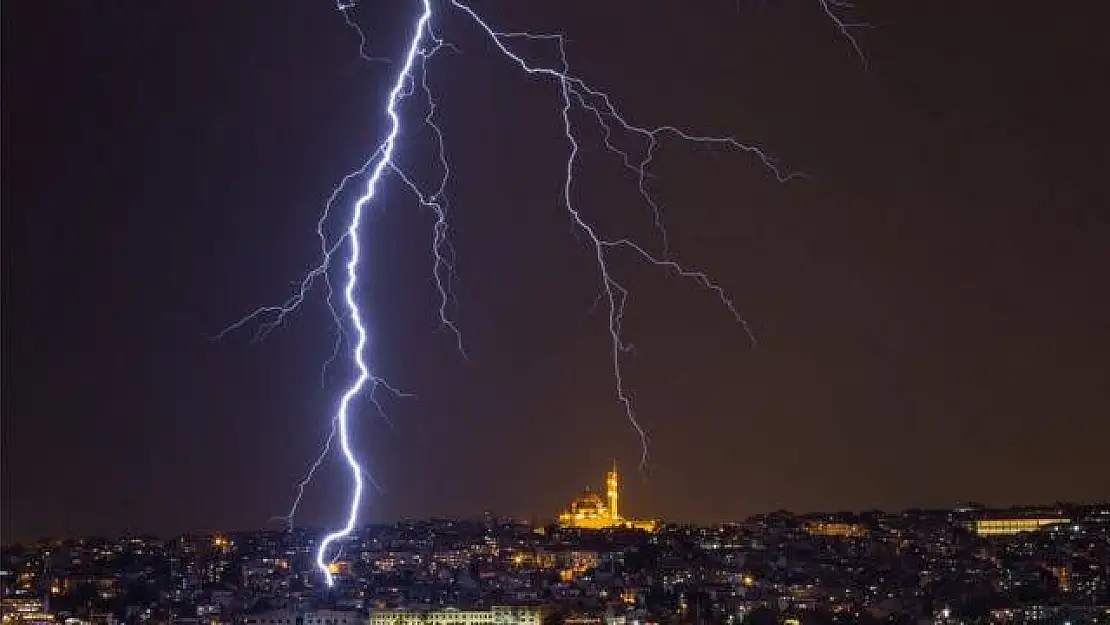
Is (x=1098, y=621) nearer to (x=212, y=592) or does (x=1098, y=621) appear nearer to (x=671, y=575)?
(x=671, y=575)

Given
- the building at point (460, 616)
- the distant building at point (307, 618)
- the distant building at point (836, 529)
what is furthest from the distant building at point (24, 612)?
the distant building at point (836, 529)

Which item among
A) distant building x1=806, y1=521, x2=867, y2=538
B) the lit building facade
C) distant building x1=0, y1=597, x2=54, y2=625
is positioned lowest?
distant building x1=0, y1=597, x2=54, y2=625

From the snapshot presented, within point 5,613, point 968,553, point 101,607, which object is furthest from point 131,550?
point 968,553

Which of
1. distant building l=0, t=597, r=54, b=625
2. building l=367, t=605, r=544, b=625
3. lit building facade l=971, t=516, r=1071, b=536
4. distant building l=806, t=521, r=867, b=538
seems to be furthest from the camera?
lit building facade l=971, t=516, r=1071, b=536

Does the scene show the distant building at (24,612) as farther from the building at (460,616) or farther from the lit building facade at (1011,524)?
the lit building facade at (1011,524)

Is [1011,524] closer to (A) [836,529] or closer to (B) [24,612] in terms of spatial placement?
(A) [836,529]

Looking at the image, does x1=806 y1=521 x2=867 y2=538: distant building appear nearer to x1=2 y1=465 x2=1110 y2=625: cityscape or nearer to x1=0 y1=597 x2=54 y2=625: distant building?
x1=2 y1=465 x2=1110 y2=625: cityscape

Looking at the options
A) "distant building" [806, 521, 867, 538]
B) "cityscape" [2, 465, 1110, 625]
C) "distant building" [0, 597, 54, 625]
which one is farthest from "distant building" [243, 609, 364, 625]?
"distant building" [806, 521, 867, 538]

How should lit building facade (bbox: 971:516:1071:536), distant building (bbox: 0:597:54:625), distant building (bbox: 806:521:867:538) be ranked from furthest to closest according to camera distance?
lit building facade (bbox: 971:516:1071:536)
distant building (bbox: 806:521:867:538)
distant building (bbox: 0:597:54:625)
